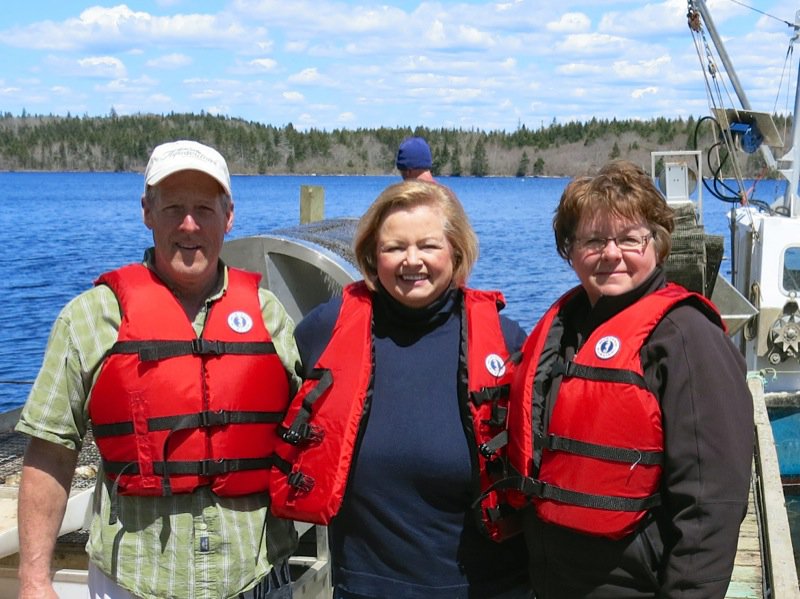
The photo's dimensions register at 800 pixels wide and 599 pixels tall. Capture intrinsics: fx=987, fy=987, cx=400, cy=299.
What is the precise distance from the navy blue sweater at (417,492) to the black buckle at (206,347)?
0.47m

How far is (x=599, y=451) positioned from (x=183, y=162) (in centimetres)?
139

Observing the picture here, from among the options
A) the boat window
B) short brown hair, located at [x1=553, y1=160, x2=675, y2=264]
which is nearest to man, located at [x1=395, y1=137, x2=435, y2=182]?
short brown hair, located at [x1=553, y1=160, x2=675, y2=264]

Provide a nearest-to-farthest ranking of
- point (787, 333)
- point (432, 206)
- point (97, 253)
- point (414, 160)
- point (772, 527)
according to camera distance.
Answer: point (432, 206) → point (772, 527) → point (414, 160) → point (787, 333) → point (97, 253)

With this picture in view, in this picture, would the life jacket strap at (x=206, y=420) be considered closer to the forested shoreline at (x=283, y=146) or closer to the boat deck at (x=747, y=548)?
the boat deck at (x=747, y=548)

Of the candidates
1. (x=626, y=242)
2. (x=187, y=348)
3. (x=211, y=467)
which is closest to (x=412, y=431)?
(x=211, y=467)

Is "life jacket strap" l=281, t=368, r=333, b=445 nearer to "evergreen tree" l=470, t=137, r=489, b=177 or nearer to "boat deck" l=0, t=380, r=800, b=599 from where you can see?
"boat deck" l=0, t=380, r=800, b=599

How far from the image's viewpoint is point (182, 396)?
2.81 m

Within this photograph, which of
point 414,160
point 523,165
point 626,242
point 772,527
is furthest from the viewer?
point 523,165

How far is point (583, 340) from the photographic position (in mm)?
2812

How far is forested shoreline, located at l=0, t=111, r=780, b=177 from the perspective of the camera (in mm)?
120250

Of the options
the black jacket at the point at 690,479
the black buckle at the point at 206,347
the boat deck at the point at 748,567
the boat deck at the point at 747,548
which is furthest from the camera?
the boat deck at the point at 748,567

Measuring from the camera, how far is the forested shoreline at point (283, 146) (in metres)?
120

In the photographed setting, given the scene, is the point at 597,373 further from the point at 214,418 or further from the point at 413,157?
the point at 413,157

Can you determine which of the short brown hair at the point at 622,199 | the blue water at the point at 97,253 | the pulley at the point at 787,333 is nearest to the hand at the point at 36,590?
the short brown hair at the point at 622,199
